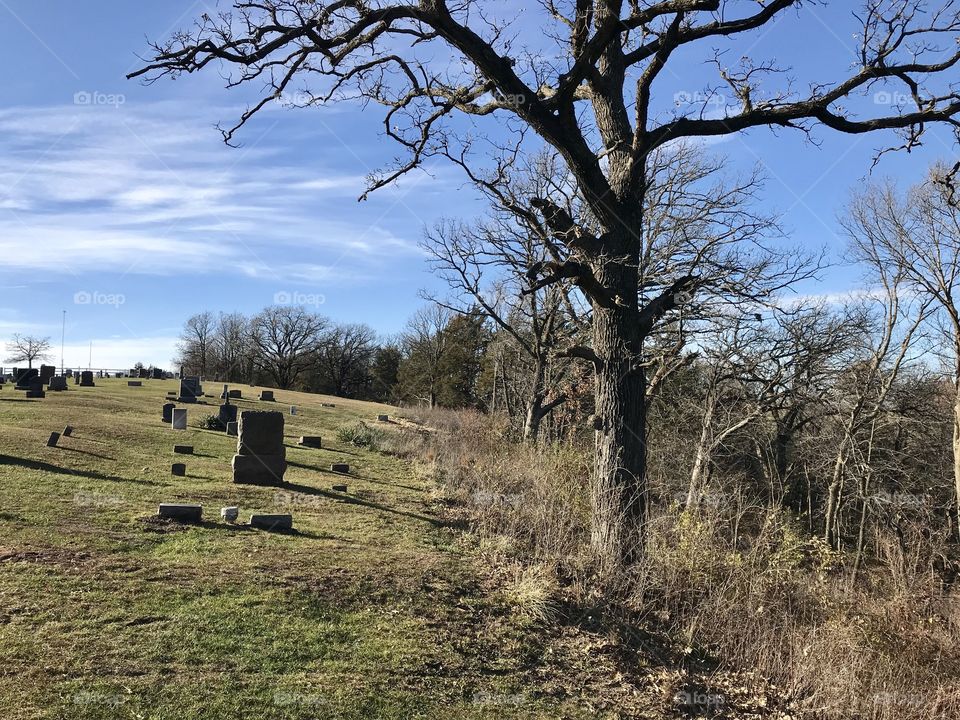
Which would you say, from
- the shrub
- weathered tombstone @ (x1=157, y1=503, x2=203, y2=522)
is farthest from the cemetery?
the shrub

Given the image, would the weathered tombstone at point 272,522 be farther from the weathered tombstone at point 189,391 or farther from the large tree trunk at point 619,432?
the weathered tombstone at point 189,391

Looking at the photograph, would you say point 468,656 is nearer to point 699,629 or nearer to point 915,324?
point 699,629

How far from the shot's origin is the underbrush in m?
7.02

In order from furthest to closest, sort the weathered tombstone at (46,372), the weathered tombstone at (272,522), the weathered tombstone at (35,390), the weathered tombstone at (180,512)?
the weathered tombstone at (46,372)
the weathered tombstone at (35,390)
the weathered tombstone at (272,522)
the weathered tombstone at (180,512)

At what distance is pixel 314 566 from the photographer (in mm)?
8008

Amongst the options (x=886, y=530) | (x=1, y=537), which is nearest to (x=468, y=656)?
(x=1, y=537)

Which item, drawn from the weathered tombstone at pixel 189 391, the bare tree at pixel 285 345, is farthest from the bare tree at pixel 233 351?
the weathered tombstone at pixel 189 391

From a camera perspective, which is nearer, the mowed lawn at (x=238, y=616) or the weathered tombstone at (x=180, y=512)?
the mowed lawn at (x=238, y=616)

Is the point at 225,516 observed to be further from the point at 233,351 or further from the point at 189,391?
the point at 233,351

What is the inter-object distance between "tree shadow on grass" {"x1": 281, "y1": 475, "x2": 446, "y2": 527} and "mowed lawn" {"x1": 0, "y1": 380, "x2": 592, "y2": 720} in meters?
0.09

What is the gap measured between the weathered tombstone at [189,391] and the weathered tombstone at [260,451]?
16.8 meters

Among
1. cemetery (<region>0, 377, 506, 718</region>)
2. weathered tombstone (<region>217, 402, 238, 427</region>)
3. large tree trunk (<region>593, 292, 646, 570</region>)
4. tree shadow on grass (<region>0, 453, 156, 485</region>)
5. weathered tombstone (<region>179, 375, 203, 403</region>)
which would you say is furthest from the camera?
weathered tombstone (<region>179, 375, 203, 403</region>)

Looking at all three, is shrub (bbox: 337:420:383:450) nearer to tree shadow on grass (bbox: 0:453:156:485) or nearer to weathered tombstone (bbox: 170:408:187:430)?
weathered tombstone (bbox: 170:408:187:430)

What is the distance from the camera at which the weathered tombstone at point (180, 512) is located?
955 cm
